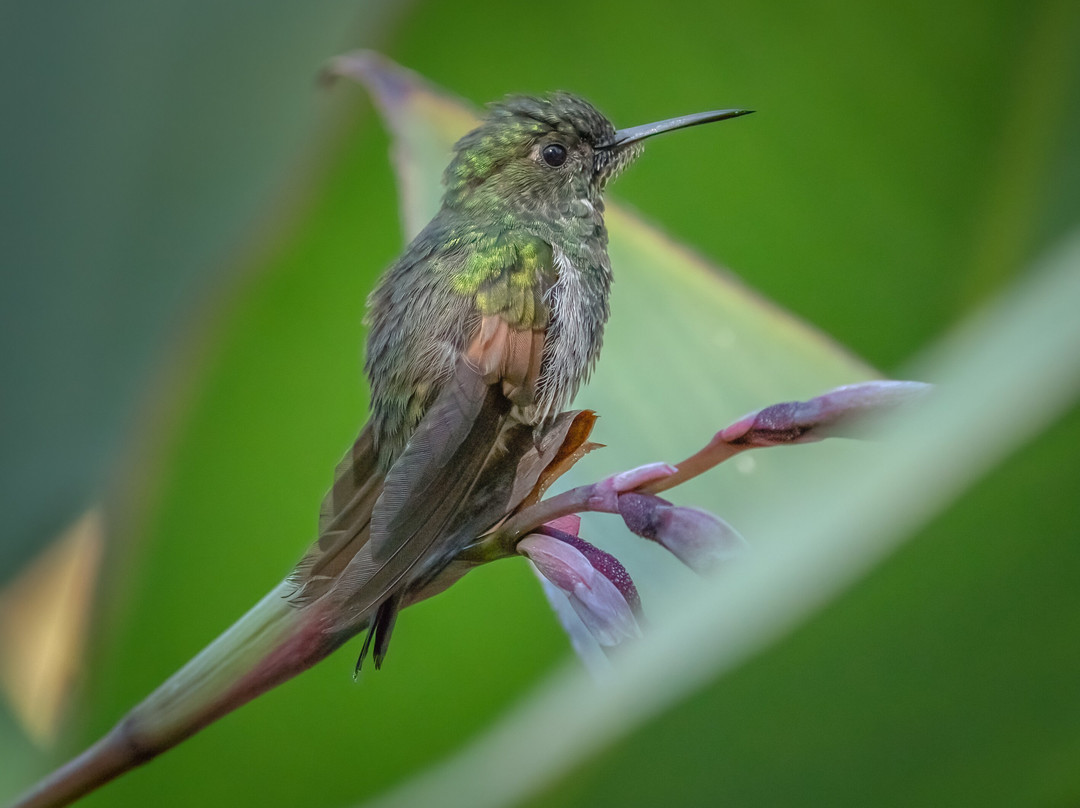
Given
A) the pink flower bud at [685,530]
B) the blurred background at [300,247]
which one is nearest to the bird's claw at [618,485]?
the pink flower bud at [685,530]

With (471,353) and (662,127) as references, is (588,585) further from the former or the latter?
(662,127)

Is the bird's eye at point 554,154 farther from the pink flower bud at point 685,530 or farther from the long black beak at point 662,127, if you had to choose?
the pink flower bud at point 685,530

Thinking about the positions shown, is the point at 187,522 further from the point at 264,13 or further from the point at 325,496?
the point at 264,13

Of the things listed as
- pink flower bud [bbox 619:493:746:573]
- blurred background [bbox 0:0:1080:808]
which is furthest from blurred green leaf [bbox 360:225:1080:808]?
blurred background [bbox 0:0:1080:808]

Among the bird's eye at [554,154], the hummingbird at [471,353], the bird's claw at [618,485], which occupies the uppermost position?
the bird's eye at [554,154]

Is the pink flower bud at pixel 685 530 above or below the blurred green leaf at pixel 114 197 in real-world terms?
below
